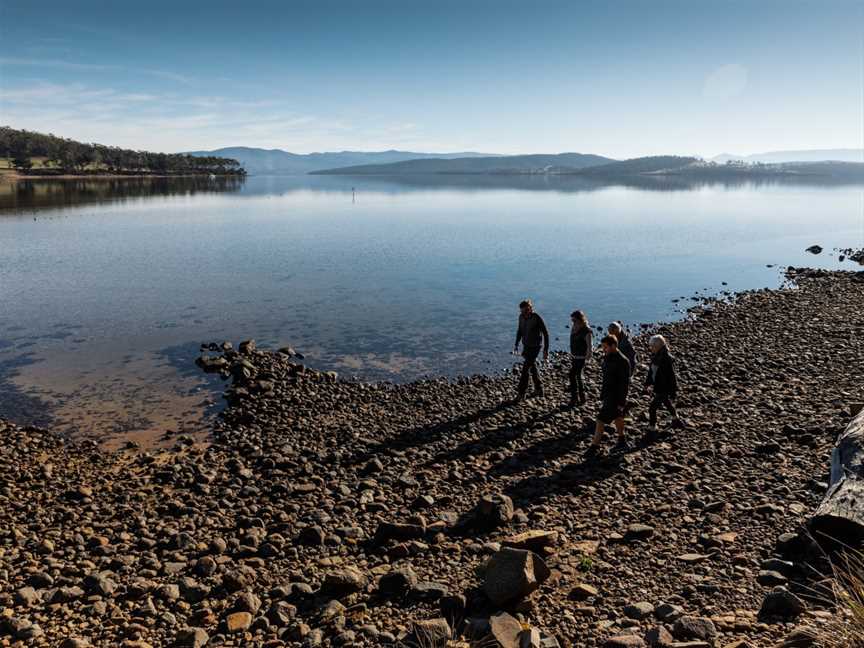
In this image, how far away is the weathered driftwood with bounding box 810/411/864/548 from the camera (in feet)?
26.1

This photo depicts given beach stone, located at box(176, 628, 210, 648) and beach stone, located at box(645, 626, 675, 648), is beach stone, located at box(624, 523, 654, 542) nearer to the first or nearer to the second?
beach stone, located at box(645, 626, 675, 648)

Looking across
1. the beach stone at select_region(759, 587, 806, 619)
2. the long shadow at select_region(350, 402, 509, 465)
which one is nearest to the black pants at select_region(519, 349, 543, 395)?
the long shadow at select_region(350, 402, 509, 465)

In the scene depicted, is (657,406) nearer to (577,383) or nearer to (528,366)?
(577,383)

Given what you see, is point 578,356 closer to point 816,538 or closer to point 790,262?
point 816,538

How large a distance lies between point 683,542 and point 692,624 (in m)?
2.55

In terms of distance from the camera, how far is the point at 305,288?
1544 inches

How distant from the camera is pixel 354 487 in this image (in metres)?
12.7

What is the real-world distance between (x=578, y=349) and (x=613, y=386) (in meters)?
3.05

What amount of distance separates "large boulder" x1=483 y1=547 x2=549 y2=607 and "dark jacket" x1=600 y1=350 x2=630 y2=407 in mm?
5949

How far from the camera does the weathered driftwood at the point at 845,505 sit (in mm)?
7945

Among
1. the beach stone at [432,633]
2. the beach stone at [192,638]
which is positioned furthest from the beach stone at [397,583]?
the beach stone at [192,638]

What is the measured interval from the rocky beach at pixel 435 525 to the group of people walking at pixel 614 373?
49 centimetres

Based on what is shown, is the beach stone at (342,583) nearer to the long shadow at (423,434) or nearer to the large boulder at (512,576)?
the large boulder at (512,576)

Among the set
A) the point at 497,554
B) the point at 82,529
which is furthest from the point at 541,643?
the point at 82,529
